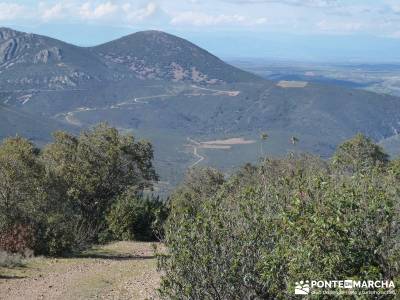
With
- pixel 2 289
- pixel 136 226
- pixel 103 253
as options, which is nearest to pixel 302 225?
pixel 2 289

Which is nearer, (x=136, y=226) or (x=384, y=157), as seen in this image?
(x=136, y=226)

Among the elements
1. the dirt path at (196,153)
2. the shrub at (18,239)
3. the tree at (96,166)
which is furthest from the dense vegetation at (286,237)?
the dirt path at (196,153)

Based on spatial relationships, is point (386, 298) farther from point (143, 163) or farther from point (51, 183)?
point (143, 163)

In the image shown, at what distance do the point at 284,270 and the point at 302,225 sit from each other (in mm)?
731

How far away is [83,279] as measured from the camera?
16.0 meters

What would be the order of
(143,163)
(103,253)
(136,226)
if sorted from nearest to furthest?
(103,253)
(136,226)
(143,163)

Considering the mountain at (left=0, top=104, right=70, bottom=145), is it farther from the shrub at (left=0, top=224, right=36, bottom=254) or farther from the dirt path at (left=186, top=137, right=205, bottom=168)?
the shrub at (left=0, top=224, right=36, bottom=254)

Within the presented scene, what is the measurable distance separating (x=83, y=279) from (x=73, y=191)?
11962 millimetres

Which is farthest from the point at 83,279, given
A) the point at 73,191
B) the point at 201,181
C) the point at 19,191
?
the point at 201,181

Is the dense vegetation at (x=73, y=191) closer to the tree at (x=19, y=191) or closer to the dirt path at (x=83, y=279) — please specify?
the tree at (x=19, y=191)

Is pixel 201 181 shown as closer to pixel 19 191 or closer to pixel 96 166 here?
pixel 96 166

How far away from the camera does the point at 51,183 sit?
884 inches

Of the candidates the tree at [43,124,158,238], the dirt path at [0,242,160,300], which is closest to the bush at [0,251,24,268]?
the dirt path at [0,242,160,300]

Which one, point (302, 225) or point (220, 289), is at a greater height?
point (302, 225)
